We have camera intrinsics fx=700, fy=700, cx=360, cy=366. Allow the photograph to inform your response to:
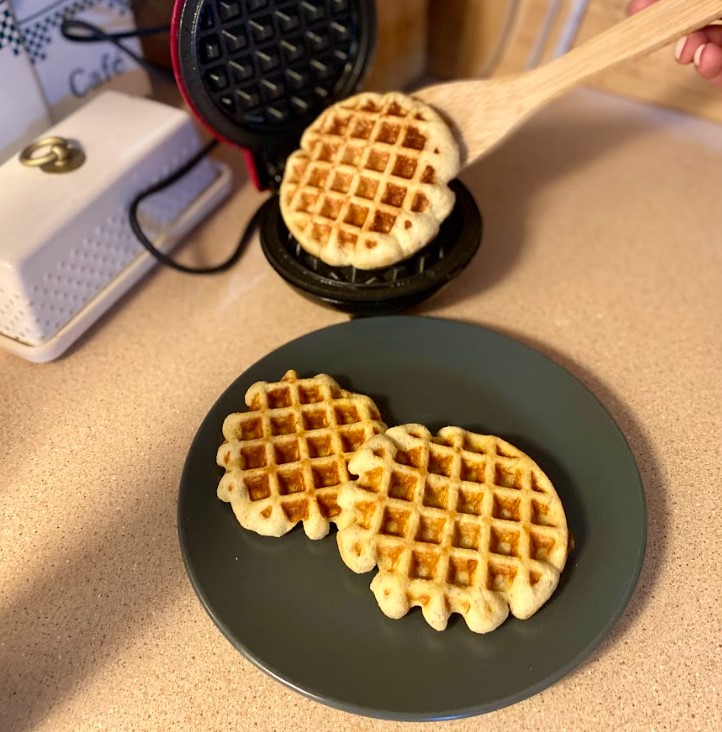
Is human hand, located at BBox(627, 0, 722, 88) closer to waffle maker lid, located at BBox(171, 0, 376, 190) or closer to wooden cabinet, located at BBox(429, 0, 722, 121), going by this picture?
wooden cabinet, located at BBox(429, 0, 722, 121)

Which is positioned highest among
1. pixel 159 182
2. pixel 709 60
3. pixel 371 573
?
pixel 709 60

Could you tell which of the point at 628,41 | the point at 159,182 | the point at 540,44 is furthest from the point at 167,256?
the point at 540,44

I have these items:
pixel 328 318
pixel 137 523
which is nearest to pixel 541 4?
pixel 328 318

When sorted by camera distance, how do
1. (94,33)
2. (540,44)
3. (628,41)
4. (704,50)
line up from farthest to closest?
1. (540,44)
2. (94,33)
3. (704,50)
4. (628,41)

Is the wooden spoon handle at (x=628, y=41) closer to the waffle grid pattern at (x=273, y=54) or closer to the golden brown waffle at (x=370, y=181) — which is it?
the golden brown waffle at (x=370, y=181)

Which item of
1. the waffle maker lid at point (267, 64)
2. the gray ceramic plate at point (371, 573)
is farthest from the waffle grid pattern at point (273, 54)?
the gray ceramic plate at point (371, 573)

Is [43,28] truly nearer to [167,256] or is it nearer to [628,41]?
[167,256]

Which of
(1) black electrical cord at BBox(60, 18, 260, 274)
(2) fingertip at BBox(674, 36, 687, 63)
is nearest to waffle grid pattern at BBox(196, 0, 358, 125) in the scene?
(1) black electrical cord at BBox(60, 18, 260, 274)

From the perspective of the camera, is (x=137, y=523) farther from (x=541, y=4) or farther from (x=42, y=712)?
(x=541, y=4)
